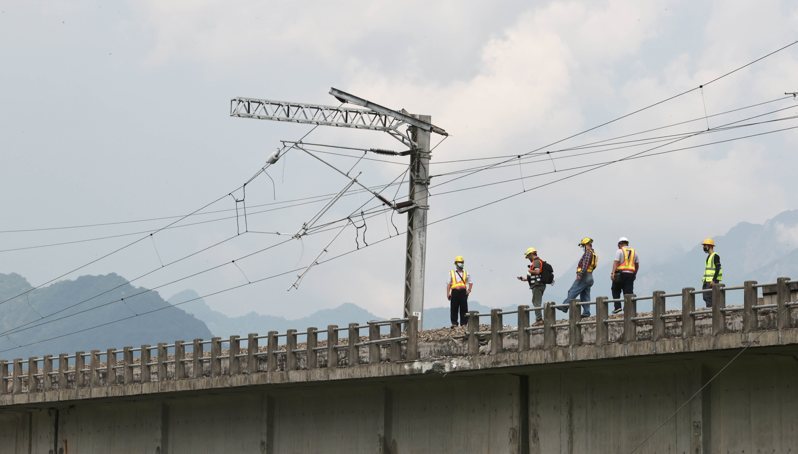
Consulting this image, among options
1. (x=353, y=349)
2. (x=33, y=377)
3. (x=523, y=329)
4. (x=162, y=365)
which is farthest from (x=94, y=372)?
(x=523, y=329)

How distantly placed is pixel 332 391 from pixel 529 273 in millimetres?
7252

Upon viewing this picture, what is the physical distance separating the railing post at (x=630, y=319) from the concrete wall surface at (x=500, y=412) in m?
0.54

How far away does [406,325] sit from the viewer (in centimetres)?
4191

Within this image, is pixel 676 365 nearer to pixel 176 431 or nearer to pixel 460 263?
pixel 460 263

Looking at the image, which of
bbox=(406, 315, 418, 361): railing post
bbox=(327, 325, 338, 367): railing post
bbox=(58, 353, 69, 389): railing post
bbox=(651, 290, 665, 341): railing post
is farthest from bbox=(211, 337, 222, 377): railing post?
bbox=(651, 290, 665, 341): railing post

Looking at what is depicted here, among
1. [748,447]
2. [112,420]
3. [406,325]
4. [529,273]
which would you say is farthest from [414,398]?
[112,420]

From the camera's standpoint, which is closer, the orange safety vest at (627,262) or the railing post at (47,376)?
the orange safety vest at (627,262)

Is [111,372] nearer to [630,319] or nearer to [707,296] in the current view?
[630,319]

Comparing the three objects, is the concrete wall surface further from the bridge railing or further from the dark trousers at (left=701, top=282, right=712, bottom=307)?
the dark trousers at (left=701, top=282, right=712, bottom=307)

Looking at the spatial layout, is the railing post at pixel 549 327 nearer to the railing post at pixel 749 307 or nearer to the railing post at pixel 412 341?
the railing post at pixel 412 341

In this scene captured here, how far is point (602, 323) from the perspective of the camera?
A: 113 ft

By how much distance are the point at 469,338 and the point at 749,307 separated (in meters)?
9.01

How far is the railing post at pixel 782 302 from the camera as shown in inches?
1211

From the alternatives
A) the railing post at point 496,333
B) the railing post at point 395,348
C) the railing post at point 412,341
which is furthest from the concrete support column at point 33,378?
the railing post at point 496,333
